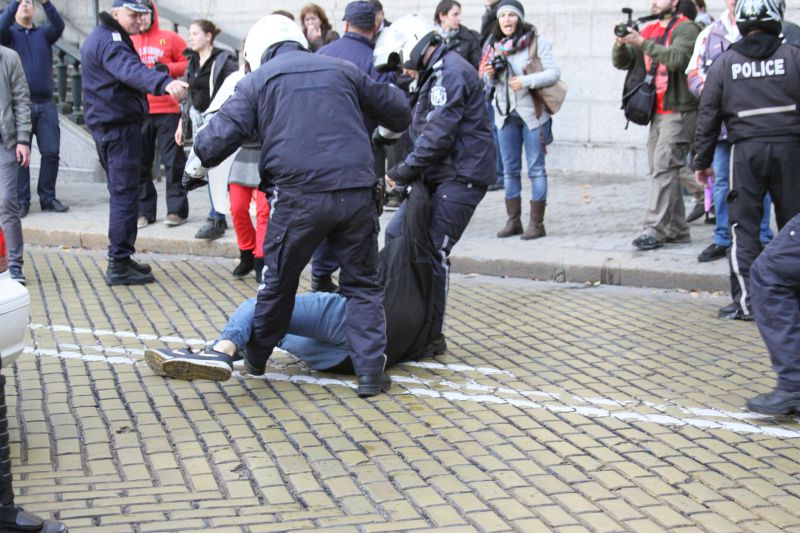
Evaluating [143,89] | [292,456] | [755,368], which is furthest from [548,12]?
[292,456]

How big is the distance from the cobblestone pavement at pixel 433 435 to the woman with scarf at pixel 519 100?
7.89ft

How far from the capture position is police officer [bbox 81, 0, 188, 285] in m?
8.48

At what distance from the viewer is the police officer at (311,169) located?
225 inches

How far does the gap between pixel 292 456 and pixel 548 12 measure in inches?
372

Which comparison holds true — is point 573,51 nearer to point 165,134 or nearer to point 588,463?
point 165,134

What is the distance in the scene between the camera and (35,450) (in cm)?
517

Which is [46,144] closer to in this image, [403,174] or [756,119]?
[403,174]

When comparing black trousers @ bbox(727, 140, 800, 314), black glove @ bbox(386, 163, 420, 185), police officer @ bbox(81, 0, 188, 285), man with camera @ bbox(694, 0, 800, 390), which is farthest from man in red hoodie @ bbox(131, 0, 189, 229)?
black trousers @ bbox(727, 140, 800, 314)

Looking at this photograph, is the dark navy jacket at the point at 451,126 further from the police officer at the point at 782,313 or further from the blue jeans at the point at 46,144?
the blue jeans at the point at 46,144

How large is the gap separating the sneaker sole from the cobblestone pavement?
145 millimetres

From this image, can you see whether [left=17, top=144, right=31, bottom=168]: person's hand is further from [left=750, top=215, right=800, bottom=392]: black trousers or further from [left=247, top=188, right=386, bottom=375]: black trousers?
[left=750, top=215, right=800, bottom=392]: black trousers

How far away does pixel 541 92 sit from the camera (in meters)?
10.0

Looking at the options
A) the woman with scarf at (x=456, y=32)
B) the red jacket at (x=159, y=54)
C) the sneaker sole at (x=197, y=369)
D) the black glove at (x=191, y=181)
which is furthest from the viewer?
Answer: the woman with scarf at (x=456, y=32)

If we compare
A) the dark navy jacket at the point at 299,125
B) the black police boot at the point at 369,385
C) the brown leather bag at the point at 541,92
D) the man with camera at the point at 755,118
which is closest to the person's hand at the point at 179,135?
the brown leather bag at the point at 541,92
